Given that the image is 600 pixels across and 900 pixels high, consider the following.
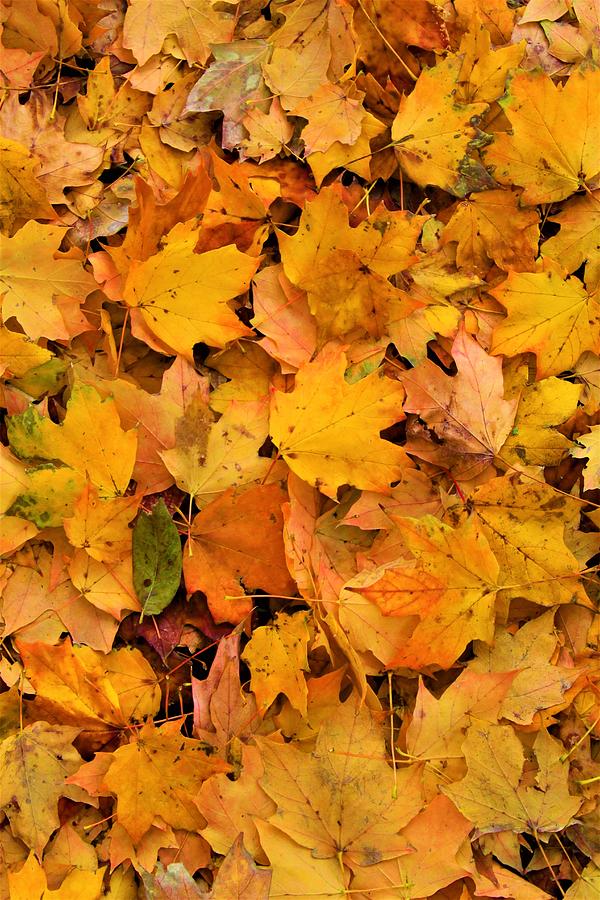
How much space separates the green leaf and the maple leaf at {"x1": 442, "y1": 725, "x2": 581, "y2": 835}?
0.50 m

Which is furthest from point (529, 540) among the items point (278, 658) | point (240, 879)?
point (240, 879)

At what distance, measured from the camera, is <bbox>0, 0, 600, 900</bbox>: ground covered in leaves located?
3.81ft

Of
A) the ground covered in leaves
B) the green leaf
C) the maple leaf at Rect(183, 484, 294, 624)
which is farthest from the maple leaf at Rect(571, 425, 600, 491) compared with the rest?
the green leaf

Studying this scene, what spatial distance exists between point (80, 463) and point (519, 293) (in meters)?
0.77

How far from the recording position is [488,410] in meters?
1.29

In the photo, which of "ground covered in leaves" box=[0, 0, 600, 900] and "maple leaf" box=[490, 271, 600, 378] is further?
"maple leaf" box=[490, 271, 600, 378]

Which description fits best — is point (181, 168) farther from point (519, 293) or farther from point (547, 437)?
point (547, 437)

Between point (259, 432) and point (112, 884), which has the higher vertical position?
point (259, 432)

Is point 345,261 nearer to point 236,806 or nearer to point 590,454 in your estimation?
point 590,454

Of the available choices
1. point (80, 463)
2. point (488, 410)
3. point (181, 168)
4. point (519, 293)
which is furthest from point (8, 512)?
point (519, 293)

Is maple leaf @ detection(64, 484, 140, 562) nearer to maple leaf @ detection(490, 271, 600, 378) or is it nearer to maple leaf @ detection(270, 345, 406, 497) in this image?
maple leaf @ detection(270, 345, 406, 497)

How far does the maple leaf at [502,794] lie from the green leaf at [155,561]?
0.50 metres

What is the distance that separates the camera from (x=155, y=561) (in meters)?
1.23

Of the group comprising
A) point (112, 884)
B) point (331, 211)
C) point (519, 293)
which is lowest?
point (112, 884)
